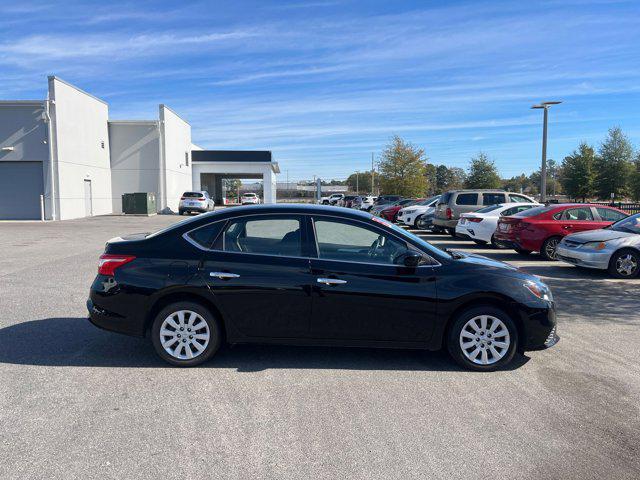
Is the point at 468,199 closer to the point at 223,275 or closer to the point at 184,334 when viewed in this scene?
the point at 223,275

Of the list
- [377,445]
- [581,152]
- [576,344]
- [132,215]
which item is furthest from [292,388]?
[581,152]

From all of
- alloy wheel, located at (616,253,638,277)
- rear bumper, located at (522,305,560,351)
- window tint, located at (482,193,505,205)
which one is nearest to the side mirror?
rear bumper, located at (522,305,560,351)

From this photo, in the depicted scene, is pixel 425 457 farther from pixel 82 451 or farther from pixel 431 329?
pixel 82 451

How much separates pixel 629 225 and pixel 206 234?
9862 millimetres

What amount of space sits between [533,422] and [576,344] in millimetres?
2434

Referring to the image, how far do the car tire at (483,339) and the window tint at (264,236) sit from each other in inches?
69.6

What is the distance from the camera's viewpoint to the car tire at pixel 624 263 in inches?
415

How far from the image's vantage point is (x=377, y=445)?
3.70 metres

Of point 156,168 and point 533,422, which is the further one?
point 156,168

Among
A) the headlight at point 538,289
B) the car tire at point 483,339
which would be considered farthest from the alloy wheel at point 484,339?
the headlight at point 538,289

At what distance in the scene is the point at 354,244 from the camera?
5375 mm

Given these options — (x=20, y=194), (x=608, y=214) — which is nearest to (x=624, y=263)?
(x=608, y=214)

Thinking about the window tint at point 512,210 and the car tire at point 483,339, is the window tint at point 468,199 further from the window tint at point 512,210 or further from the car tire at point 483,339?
the car tire at point 483,339

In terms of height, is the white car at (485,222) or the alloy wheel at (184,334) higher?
the white car at (485,222)
